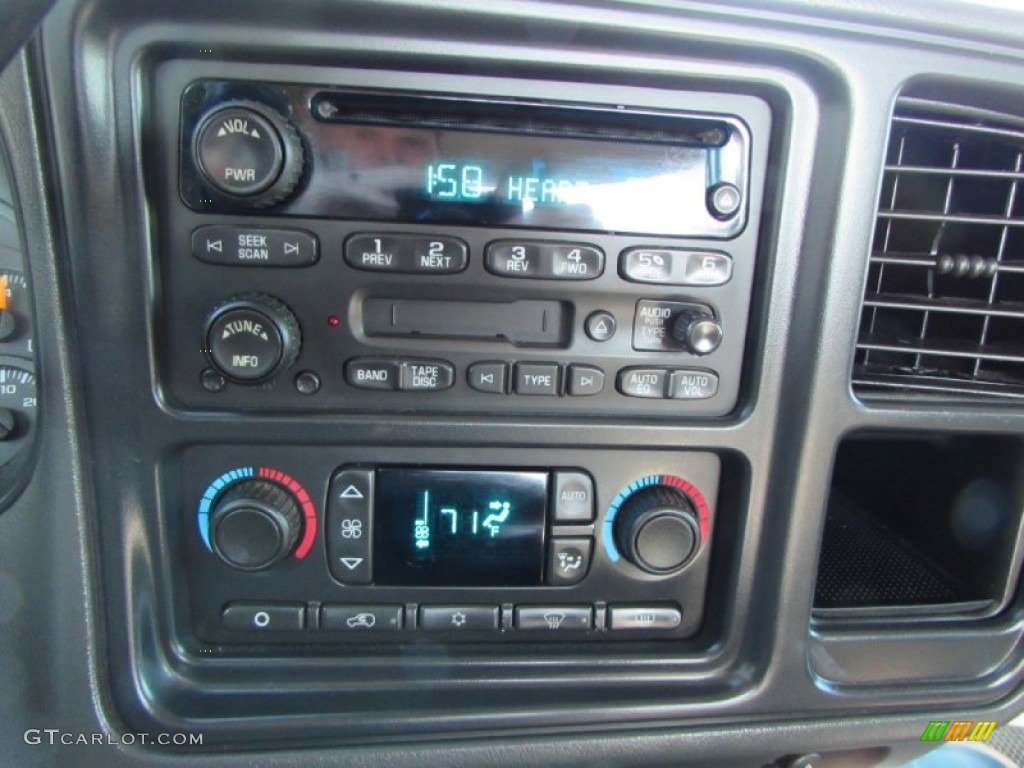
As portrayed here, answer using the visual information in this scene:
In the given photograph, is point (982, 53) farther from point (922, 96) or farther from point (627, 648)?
point (627, 648)

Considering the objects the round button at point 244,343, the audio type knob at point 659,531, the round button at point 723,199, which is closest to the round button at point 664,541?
the audio type knob at point 659,531

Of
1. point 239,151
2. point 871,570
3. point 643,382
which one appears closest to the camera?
point 239,151

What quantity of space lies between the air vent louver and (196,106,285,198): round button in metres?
0.64

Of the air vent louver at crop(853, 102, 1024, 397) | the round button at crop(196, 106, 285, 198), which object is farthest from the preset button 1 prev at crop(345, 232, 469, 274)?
the air vent louver at crop(853, 102, 1024, 397)

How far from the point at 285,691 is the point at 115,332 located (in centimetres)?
45

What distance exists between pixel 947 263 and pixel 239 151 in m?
0.77

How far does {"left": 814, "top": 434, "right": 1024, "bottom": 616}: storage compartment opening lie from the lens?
978 mm

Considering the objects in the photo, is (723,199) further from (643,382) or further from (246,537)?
(246,537)

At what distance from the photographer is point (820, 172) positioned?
80 centimetres

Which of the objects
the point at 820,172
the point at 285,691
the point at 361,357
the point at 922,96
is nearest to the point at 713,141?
the point at 820,172

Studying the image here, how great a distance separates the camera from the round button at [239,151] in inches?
28.3

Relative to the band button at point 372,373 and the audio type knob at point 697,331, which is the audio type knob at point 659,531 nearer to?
the audio type knob at point 697,331

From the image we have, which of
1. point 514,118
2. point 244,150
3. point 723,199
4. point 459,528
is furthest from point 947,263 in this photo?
point 244,150

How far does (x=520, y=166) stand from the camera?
768mm
